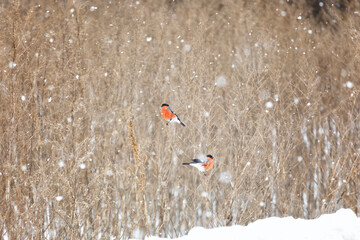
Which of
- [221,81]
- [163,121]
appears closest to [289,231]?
[163,121]

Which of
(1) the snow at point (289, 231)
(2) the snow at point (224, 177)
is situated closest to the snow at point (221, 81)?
(2) the snow at point (224, 177)

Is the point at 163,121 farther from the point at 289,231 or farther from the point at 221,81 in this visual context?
the point at 289,231

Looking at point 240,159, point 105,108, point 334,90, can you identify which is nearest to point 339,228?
point 240,159

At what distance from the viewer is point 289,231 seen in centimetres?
215

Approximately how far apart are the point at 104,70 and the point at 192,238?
3.79m

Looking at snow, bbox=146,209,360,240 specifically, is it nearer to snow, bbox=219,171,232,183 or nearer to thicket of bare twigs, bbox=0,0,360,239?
thicket of bare twigs, bbox=0,0,360,239

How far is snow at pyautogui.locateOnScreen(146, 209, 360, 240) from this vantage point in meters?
2.11

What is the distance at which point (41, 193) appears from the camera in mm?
3043

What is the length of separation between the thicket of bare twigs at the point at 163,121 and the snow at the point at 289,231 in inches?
24.6

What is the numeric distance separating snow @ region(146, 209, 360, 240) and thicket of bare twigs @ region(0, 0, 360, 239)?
2.05 ft

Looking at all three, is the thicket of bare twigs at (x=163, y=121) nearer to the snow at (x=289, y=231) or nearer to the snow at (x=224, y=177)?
the snow at (x=224, y=177)

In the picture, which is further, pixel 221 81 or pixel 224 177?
pixel 221 81

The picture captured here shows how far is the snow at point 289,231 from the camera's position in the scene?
83.1 inches

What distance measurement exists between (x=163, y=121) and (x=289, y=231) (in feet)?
10.7
